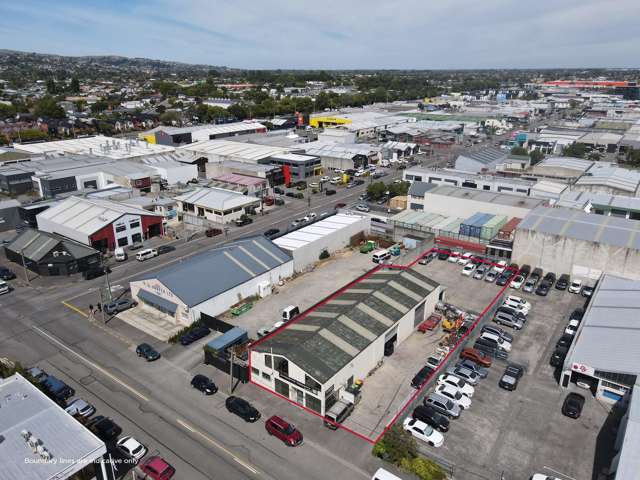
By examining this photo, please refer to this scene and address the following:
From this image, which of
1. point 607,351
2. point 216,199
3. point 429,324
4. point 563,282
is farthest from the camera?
point 216,199

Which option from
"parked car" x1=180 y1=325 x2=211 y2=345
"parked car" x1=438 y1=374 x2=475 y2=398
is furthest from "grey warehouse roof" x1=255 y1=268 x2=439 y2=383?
"parked car" x1=180 y1=325 x2=211 y2=345

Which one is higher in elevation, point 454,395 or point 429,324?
point 429,324

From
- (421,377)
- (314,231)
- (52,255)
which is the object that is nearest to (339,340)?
(421,377)

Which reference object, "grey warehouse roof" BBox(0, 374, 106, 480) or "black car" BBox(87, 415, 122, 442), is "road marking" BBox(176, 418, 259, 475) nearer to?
"black car" BBox(87, 415, 122, 442)

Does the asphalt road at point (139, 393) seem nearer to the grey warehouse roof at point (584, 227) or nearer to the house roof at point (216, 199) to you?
the house roof at point (216, 199)

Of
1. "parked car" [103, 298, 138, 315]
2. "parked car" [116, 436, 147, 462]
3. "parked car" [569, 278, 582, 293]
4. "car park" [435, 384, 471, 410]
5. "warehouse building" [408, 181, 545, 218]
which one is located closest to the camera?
"parked car" [116, 436, 147, 462]

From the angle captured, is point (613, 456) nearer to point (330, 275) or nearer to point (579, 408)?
point (579, 408)

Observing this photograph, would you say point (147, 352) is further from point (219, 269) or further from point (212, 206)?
point (212, 206)
